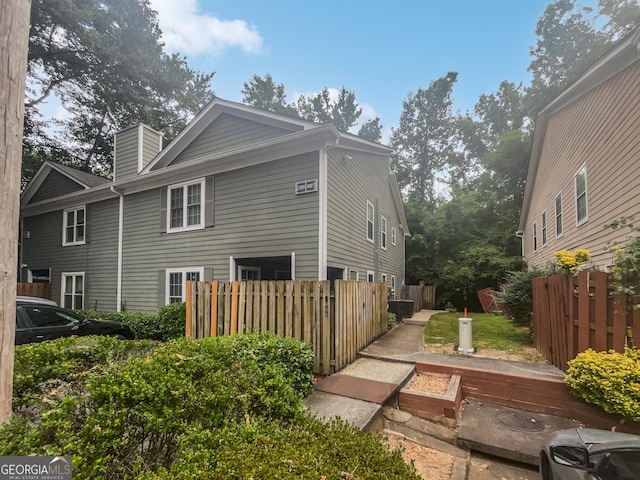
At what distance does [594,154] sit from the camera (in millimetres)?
7266

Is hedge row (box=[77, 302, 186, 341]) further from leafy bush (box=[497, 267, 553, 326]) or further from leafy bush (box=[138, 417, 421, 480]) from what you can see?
leafy bush (box=[497, 267, 553, 326])

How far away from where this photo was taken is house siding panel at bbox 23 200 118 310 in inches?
460

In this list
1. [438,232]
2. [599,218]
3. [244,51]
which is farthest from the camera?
[438,232]

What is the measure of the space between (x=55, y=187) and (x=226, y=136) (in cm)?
989

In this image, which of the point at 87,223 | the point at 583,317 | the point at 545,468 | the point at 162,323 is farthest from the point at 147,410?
the point at 87,223

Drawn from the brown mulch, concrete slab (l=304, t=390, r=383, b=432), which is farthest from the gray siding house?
the brown mulch

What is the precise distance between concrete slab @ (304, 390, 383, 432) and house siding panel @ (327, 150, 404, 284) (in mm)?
4268

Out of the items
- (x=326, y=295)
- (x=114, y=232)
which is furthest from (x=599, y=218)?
(x=114, y=232)

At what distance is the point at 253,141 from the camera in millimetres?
9273

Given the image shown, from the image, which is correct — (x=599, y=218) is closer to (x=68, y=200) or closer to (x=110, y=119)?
(x=68, y=200)

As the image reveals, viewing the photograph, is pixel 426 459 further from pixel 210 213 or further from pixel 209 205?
pixel 209 205

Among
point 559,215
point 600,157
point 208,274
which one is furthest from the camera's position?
point 559,215

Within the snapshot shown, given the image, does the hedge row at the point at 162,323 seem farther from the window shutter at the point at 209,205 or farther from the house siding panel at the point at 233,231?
the window shutter at the point at 209,205

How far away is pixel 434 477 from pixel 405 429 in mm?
957
